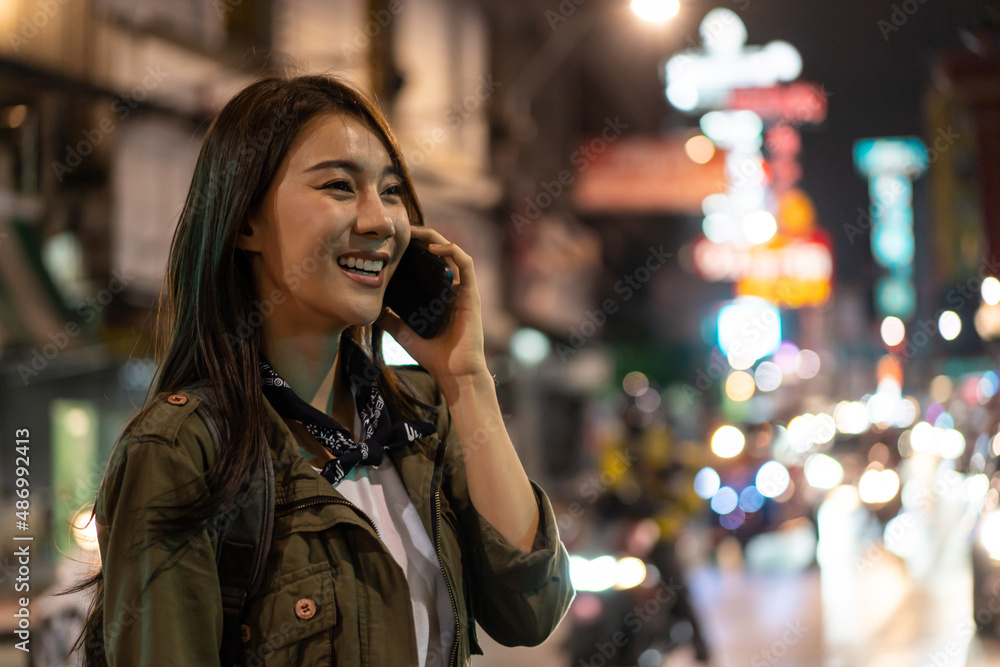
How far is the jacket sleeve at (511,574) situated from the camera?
5.80ft

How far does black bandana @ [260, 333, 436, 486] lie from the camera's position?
1.69 m

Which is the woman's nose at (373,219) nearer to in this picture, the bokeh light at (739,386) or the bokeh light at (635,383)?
the bokeh light at (635,383)

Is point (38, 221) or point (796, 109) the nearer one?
point (38, 221)

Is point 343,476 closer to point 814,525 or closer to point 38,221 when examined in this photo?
point 38,221

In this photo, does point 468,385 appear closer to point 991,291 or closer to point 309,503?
point 309,503

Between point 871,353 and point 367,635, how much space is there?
52.6 m

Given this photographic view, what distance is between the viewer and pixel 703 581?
1136 cm

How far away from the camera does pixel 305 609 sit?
1514 millimetres

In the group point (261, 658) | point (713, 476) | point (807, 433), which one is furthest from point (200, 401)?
point (807, 433)

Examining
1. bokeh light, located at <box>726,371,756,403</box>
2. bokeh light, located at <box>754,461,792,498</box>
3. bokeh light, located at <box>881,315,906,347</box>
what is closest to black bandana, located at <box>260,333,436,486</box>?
bokeh light, located at <box>754,461,792,498</box>
